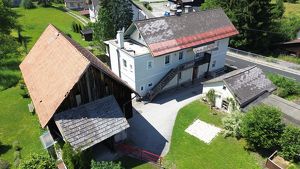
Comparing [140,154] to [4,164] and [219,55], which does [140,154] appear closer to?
[4,164]

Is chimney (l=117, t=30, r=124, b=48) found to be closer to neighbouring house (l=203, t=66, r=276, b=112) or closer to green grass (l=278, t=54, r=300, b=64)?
neighbouring house (l=203, t=66, r=276, b=112)

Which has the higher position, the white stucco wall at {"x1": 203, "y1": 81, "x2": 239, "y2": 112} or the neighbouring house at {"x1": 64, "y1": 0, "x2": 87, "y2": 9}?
the neighbouring house at {"x1": 64, "y1": 0, "x2": 87, "y2": 9}

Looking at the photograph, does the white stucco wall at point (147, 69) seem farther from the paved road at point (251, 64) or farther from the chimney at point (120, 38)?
the paved road at point (251, 64)

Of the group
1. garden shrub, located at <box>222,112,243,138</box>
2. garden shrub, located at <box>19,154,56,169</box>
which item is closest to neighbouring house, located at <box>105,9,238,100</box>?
garden shrub, located at <box>222,112,243,138</box>

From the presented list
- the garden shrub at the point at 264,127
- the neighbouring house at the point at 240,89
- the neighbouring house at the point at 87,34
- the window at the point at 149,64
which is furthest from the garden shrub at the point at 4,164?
the neighbouring house at the point at 87,34

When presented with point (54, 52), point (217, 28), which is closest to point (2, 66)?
point (54, 52)

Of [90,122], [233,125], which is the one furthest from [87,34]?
[233,125]
